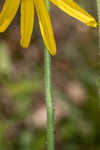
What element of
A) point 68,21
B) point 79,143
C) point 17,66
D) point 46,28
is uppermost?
point 46,28

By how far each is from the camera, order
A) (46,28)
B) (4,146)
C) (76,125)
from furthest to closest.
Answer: (76,125) < (4,146) < (46,28)

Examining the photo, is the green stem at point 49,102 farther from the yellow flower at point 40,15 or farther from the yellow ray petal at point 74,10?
the yellow ray petal at point 74,10

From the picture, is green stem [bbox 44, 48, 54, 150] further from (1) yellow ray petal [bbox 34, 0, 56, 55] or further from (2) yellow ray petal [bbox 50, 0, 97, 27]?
(2) yellow ray petal [bbox 50, 0, 97, 27]

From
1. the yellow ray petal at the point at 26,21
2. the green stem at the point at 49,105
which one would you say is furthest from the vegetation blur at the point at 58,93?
the green stem at the point at 49,105

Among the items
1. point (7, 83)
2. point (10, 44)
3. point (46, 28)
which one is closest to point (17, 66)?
point (10, 44)

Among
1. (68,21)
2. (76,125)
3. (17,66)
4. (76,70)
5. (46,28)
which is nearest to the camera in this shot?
(46,28)

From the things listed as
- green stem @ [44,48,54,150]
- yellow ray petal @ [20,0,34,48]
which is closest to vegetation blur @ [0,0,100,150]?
yellow ray petal @ [20,0,34,48]

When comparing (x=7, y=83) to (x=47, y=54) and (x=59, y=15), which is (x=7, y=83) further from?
(x=47, y=54)

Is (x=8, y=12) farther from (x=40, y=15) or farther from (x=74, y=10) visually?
(x=74, y=10)

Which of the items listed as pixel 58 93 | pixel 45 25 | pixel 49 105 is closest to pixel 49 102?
pixel 49 105
